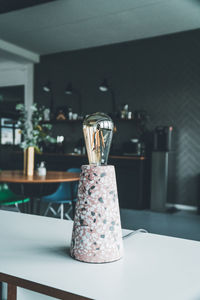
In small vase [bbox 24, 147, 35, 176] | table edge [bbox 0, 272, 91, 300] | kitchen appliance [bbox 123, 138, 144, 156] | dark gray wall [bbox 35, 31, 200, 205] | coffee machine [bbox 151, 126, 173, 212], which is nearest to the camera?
table edge [bbox 0, 272, 91, 300]

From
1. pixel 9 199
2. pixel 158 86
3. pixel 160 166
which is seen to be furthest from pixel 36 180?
pixel 158 86

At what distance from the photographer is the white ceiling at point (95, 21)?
4.80m

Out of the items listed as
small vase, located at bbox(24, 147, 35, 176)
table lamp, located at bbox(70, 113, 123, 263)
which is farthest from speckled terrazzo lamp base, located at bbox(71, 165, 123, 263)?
small vase, located at bbox(24, 147, 35, 176)

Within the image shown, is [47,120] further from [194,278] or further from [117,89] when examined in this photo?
[194,278]

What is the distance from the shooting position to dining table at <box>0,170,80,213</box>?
3188 mm

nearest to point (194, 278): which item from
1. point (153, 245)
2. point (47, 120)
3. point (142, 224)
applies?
point (153, 245)

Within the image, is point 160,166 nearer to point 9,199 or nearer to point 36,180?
point 9,199

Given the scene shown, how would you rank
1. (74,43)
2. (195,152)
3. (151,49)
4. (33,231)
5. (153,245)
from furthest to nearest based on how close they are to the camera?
(74,43) → (151,49) → (195,152) → (33,231) → (153,245)

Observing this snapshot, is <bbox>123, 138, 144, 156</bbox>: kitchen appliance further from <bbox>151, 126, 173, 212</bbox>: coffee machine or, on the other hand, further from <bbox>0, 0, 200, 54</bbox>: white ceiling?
<bbox>0, 0, 200, 54</bbox>: white ceiling

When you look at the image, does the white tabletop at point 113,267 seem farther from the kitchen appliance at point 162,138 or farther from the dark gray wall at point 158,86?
the dark gray wall at point 158,86

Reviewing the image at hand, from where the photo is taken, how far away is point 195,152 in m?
5.66

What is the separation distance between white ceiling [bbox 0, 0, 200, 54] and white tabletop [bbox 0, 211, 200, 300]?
449cm

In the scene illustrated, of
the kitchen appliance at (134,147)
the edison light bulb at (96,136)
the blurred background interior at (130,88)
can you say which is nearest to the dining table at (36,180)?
the blurred background interior at (130,88)

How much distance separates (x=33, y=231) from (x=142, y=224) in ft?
11.8
